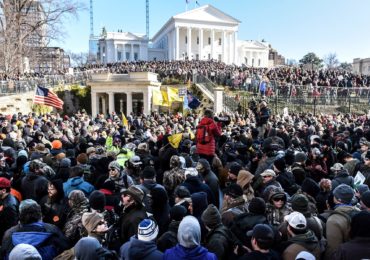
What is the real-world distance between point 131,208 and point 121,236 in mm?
390

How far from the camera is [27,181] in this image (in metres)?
6.70

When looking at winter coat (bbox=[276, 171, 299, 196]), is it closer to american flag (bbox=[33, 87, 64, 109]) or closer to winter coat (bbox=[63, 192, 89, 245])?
winter coat (bbox=[63, 192, 89, 245])

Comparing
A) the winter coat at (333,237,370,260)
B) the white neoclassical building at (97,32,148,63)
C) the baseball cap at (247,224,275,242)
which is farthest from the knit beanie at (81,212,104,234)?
the white neoclassical building at (97,32,148,63)

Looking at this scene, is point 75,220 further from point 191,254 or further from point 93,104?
point 93,104

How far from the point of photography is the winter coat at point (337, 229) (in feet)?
15.1

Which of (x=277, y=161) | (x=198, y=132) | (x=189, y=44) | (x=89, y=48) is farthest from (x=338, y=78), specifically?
(x=89, y=48)

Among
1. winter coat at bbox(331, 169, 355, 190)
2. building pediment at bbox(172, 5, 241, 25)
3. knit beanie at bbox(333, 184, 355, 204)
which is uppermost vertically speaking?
building pediment at bbox(172, 5, 241, 25)

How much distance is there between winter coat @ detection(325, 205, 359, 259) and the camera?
4.60 meters

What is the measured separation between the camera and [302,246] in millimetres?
4160

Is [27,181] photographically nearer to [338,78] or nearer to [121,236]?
[121,236]

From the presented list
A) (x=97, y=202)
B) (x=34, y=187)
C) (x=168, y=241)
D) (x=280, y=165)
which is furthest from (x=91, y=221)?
(x=280, y=165)

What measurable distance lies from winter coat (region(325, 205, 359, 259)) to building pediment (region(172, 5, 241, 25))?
83.9 metres

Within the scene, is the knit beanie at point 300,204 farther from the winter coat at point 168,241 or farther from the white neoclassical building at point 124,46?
the white neoclassical building at point 124,46

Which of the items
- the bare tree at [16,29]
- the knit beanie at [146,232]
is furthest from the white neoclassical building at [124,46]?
the knit beanie at [146,232]
